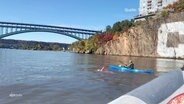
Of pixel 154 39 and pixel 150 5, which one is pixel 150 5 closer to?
pixel 150 5

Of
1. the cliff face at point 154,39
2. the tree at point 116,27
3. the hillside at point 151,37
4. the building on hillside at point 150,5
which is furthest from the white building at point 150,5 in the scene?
the cliff face at point 154,39

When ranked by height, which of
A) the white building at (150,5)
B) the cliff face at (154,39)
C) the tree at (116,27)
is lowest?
the cliff face at (154,39)

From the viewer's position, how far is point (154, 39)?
104438 mm

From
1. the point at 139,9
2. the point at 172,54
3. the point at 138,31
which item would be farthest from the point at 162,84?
the point at 139,9

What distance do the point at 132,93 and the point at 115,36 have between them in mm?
124410

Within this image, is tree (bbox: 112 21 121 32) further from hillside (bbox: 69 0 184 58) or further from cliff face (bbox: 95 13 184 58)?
cliff face (bbox: 95 13 184 58)

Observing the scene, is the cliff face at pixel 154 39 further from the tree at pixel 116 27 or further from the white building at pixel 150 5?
the white building at pixel 150 5

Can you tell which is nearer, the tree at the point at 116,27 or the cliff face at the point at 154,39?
the cliff face at the point at 154,39

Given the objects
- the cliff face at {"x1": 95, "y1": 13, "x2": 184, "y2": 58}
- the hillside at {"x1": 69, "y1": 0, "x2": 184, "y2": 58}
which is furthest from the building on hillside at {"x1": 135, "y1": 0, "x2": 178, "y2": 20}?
the cliff face at {"x1": 95, "y1": 13, "x2": 184, "y2": 58}

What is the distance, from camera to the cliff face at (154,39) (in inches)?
3652

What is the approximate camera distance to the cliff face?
92750 mm

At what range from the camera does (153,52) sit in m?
104

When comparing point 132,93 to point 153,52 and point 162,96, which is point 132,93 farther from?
point 153,52

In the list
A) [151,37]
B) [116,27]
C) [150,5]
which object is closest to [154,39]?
[151,37]
